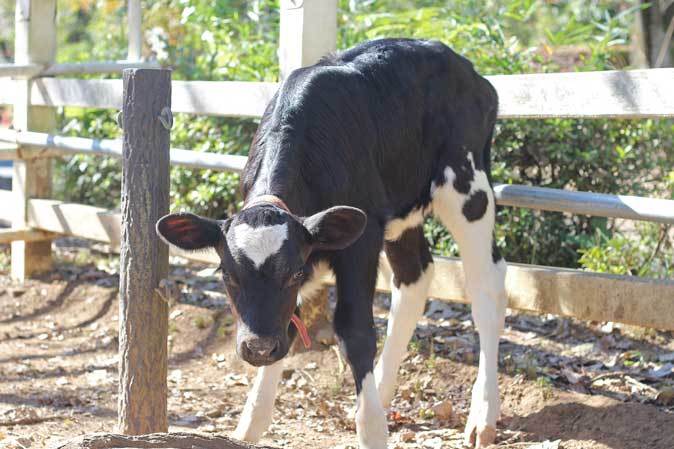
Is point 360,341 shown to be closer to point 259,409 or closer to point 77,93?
point 259,409

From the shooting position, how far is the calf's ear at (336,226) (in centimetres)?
400

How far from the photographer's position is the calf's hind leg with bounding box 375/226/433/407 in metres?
5.47

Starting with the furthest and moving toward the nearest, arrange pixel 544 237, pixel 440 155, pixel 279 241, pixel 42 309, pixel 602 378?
pixel 42 309
pixel 544 237
pixel 602 378
pixel 440 155
pixel 279 241

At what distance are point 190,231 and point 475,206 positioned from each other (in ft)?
5.82

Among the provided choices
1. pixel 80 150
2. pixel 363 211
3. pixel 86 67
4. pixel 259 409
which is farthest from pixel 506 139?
pixel 86 67

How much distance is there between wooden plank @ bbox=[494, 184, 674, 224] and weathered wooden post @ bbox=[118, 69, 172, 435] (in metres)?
2.11

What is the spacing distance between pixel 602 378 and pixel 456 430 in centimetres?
95

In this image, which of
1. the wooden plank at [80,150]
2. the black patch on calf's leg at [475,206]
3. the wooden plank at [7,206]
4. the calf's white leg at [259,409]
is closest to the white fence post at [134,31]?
the wooden plank at [80,150]

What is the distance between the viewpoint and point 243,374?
Answer: 6137 mm

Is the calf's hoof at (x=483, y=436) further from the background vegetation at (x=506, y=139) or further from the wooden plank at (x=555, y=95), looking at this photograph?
the background vegetation at (x=506, y=139)

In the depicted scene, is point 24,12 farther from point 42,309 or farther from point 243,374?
point 243,374

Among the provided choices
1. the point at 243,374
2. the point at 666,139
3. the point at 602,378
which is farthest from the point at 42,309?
the point at 666,139

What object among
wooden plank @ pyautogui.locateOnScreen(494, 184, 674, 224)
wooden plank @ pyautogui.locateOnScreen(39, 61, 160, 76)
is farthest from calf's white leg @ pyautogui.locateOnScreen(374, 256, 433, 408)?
wooden plank @ pyautogui.locateOnScreen(39, 61, 160, 76)

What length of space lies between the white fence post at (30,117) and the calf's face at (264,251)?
13.8ft
